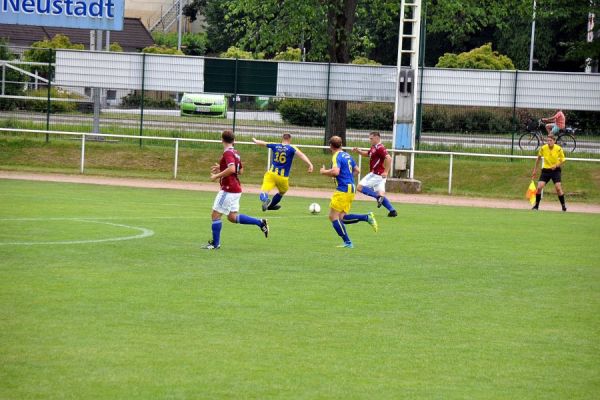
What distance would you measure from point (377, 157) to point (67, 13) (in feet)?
58.9

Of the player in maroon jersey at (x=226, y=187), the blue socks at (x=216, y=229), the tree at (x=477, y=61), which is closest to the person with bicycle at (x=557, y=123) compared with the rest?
the tree at (x=477, y=61)

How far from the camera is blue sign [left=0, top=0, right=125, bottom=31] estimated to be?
37125mm

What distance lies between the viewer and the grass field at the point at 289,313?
336 inches

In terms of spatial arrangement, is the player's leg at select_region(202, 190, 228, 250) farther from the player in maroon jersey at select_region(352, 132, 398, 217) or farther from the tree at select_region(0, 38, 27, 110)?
the tree at select_region(0, 38, 27, 110)

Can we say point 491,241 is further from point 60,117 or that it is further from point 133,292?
point 60,117

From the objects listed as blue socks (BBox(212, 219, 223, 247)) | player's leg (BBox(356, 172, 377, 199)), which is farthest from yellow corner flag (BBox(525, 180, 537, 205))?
blue socks (BBox(212, 219, 223, 247))

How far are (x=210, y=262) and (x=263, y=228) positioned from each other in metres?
2.41

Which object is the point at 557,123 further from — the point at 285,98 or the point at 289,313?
the point at 289,313

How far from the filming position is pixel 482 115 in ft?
121

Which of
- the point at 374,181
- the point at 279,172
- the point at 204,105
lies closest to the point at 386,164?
the point at 374,181

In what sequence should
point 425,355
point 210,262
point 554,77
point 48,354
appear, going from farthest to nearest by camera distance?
point 554,77, point 210,262, point 425,355, point 48,354

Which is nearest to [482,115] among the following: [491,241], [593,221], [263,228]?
[593,221]

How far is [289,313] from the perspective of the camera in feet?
36.8

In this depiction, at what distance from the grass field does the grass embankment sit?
1231 centimetres
